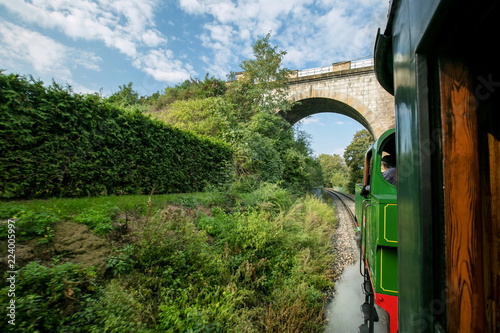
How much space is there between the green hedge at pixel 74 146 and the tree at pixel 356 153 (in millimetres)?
29568

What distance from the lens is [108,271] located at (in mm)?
3176

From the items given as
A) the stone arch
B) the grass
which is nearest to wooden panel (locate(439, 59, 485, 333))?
the grass

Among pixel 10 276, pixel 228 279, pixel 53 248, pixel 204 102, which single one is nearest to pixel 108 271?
pixel 53 248

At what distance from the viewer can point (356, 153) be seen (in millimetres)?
36812

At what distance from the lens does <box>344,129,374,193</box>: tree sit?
33.1 meters

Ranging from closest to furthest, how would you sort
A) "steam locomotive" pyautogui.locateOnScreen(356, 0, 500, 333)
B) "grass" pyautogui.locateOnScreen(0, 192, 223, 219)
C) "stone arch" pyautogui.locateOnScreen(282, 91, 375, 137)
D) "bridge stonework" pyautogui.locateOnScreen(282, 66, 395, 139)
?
1. "steam locomotive" pyautogui.locateOnScreen(356, 0, 500, 333)
2. "grass" pyautogui.locateOnScreen(0, 192, 223, 219)
3. "bridge stonework" pyautogui.locateOnScreen(282, 66, 395, 139)
4. "stone arch" pyautogui.locateOnScreen(282, 91, 375, 137)

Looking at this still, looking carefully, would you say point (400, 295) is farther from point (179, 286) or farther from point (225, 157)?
point (225, 157)

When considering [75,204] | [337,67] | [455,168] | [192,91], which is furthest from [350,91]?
[455,168]

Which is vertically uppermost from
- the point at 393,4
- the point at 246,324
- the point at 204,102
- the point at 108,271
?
the point at 204,102

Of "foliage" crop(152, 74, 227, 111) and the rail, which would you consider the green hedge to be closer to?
"foliage" crop(152, 74, 227, 111)

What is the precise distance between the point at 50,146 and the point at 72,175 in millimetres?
770

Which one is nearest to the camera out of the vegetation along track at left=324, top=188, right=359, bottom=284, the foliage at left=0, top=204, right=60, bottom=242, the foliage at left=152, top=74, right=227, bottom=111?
the foliage at left=0, top=204, right=60, bottom=242

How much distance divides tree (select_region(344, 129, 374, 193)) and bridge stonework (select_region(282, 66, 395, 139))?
1679 centimetres

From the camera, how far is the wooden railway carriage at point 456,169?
0.81 metres
